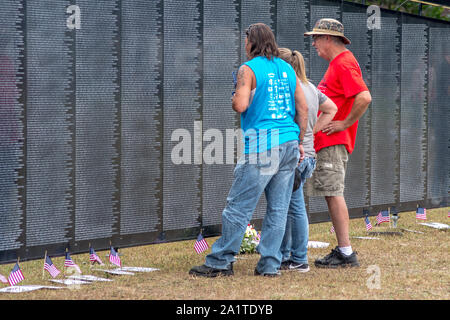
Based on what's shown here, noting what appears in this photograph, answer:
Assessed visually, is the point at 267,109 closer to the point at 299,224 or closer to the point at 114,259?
the point at 299,224

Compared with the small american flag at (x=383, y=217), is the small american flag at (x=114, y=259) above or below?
below

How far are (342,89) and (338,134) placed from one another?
359 mm

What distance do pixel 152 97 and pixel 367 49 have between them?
288 cm

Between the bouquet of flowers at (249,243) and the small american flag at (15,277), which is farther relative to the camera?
the bouquet of flowers at (249,243)

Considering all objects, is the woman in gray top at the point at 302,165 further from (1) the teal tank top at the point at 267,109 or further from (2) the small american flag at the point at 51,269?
(2) the small american flag at the point at 51,269

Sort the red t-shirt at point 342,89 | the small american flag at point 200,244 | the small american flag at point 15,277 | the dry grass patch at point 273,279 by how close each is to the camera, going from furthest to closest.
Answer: the small american flag at point 200,244 < the red t-shirt at point 342,89 < the small american flag at point 15,277 < the dry grass patch at point 273,279

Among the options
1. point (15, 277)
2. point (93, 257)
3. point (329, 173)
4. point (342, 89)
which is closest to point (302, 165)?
point (329, 173)

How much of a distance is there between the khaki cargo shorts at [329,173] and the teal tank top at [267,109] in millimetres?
584

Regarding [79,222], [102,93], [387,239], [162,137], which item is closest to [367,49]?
[387,239]

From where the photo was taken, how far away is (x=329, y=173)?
5312 mm

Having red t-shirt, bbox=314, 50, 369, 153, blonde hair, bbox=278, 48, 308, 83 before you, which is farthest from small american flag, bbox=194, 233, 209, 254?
blonde hair, bbox=278, 48, 308, 83

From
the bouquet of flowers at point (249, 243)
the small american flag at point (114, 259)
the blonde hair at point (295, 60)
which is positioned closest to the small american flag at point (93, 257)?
Result: the small american flag at point (114, 259)

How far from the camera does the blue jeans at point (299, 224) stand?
16.9 feet

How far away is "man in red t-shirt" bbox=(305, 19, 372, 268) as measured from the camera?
17.4ft
